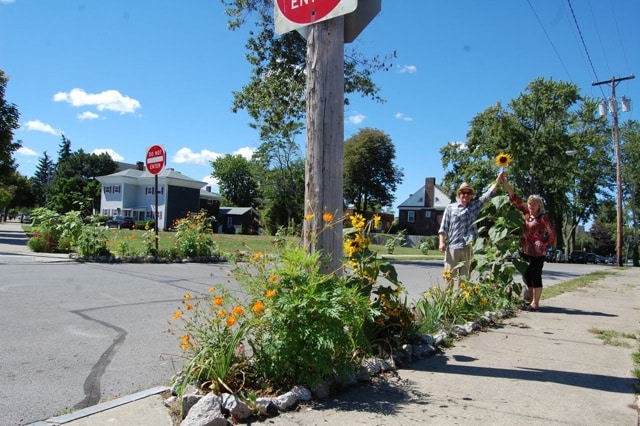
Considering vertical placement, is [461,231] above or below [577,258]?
above

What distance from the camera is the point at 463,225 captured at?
6.70 metres

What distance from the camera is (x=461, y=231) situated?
22.0 ft

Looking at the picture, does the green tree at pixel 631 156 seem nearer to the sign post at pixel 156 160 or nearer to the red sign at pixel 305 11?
the sign post at pixel 156 160

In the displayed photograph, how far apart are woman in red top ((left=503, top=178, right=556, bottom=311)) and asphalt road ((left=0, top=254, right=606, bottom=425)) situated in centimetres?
258

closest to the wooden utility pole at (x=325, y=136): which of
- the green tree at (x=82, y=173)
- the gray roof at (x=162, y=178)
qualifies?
the gray roof at (x=162, y=178)

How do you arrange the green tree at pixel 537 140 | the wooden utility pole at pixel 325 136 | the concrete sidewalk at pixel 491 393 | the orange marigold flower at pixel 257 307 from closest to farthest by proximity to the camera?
the concrete sidewalk at pixel 491 393
the orange marigold flower at pixel 257 307
the wooden utility pole at pixel 325 136
the green tree at pixel 537 140

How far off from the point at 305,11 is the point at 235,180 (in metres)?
96.6

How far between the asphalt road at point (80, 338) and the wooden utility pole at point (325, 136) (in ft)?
3.78

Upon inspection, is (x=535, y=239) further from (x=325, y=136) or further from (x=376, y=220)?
(x=325, y=136)

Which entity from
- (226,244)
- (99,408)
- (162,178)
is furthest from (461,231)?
(162,178)

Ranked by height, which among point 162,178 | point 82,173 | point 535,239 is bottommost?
point 535,239

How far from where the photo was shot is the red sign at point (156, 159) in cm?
1339

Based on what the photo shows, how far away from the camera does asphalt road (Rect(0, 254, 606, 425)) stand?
347cm

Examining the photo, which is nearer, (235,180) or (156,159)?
(156,159)
